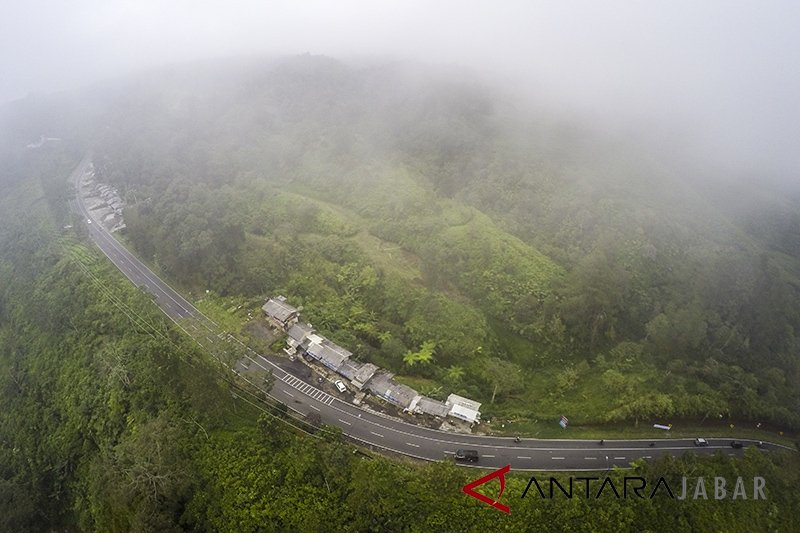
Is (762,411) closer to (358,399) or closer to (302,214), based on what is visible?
(358,399)

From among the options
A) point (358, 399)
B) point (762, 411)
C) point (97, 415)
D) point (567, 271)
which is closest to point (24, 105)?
point (97, 415)

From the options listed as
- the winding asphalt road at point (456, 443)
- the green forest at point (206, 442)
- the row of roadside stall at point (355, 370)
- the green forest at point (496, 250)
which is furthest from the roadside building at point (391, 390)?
the green forest at point (206, 442)

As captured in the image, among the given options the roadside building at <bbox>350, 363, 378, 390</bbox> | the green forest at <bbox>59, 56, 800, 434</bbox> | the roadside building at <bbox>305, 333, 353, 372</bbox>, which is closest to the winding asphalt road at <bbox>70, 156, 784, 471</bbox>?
the roadside building at <bbox>350, 363, 378, 390</bbox>

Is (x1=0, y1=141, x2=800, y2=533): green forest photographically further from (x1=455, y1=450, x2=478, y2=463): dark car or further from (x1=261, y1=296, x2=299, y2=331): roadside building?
(x1=261, y1=296, x2=299, y2=331): roadside building

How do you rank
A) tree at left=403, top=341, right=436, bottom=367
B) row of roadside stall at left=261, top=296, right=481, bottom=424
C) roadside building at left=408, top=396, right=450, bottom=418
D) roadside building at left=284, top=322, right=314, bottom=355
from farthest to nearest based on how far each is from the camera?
roadside building at left=284, top=322, right=314, bottom=355
tree at left=403, top=341, right=436, bottom=367
row of roadside stall at left=261, top=296, right=481, bottom=424
roadside building at left=408, top=396, right=450, bottom=418

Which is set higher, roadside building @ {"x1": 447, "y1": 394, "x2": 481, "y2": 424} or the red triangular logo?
the red triangular logo

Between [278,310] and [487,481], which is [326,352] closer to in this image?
[278,310]

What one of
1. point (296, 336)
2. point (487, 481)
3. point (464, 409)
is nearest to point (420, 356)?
point (464, 409)
